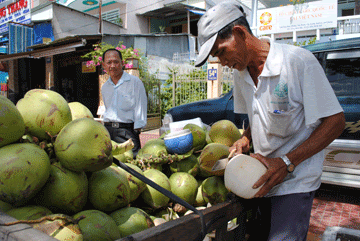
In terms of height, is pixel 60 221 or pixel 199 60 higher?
pixel 199 60

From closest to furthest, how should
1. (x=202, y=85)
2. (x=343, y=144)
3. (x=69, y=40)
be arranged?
(x=343, y=144)
(x=202, y=85)
(x=69, y=40)

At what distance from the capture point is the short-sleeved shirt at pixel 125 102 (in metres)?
3.56

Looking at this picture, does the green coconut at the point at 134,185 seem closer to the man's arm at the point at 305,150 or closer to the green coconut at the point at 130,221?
the green coconut at the point at 130,221

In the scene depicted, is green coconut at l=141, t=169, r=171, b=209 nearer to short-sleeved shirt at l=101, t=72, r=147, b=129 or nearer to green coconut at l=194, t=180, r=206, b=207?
green coconut at l=194, t=180, r=206, b=207

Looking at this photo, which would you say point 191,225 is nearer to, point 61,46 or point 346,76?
point 346,76

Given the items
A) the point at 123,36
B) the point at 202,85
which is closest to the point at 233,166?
the point at 202,85

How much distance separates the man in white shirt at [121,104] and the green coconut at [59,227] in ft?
8.08

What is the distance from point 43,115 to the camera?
1301 millimetres

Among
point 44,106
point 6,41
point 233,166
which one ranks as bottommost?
point 233,166

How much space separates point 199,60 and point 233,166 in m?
0.60

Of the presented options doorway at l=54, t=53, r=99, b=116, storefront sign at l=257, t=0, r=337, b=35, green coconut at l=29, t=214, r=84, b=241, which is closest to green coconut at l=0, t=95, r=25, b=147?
green coconut at l=29, t=214, r=84, b=241

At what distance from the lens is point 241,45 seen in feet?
4.84

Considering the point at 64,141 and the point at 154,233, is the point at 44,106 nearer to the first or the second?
the point at 64,141

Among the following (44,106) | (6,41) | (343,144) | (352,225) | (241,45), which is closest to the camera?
(44,106)
